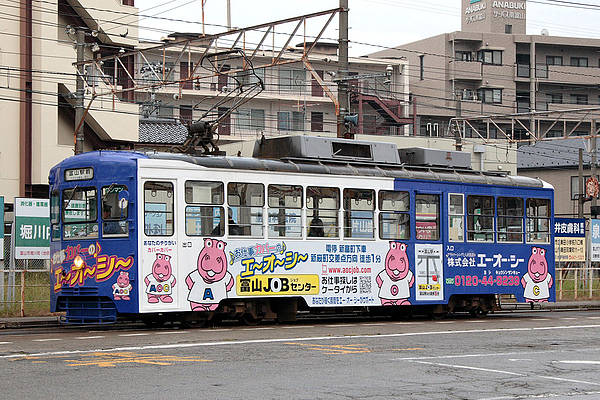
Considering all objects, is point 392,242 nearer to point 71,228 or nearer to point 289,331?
point 289,331

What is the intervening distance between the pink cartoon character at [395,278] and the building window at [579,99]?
5819 cm

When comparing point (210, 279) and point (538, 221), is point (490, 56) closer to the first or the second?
point (538, 221)

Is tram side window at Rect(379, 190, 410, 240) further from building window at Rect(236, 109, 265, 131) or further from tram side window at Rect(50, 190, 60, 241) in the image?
building window at Rect(236, 109, 265, 131)

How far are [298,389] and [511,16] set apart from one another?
6904cm

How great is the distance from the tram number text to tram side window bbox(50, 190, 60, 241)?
8.82 metres

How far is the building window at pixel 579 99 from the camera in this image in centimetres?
7638

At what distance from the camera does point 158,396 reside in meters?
10.1

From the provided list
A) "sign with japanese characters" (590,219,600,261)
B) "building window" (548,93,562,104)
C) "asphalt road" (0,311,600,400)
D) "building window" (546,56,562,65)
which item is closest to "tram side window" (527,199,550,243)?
"asphalt road" (0,311,600,400)

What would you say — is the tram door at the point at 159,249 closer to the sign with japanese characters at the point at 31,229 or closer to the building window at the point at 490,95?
the sign with japanese characters at the point at 31,229

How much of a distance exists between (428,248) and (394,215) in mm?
1197

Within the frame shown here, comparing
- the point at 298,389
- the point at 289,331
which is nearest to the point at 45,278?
the point at 289,331

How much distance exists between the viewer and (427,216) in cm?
2211

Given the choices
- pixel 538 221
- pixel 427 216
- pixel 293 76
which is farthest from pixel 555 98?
pixel 427 216

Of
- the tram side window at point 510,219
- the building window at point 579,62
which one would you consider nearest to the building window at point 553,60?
the building window at point 579,62
